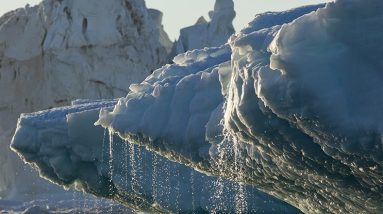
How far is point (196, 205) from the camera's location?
14438 millimetres

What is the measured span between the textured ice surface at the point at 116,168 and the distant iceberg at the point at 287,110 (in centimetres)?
171

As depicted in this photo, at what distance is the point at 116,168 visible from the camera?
14.0m

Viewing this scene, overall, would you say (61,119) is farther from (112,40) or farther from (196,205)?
(112,40)

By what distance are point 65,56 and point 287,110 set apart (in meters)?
27.4

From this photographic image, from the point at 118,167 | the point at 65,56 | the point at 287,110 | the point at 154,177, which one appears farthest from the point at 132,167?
the point at 65,56

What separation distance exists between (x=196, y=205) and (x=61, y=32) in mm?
21029

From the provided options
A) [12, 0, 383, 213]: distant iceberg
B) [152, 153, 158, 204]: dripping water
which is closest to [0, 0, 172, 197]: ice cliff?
[152, 153, 158, 204]: dripping water

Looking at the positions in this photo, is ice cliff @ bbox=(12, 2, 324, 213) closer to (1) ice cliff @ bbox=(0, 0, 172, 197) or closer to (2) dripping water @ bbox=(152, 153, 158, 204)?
(2) dripping water @ bbox=(152, 153, 158, 204)

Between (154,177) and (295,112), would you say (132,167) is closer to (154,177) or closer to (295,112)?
(154,177)

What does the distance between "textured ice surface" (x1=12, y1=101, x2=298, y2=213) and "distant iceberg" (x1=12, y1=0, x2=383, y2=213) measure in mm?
1707

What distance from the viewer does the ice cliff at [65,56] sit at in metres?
34.9

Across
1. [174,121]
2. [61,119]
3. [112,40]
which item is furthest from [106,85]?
[174,121]

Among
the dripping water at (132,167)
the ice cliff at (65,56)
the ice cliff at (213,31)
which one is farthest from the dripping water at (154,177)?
the ice cliff at (213,31)

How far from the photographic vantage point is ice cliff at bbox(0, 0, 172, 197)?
1375 inches
